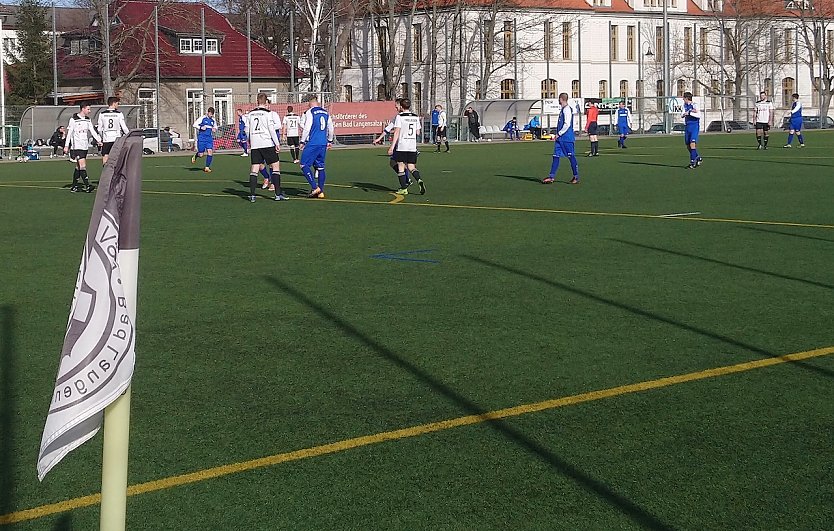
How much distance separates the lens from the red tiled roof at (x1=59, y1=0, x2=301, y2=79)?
69438mm

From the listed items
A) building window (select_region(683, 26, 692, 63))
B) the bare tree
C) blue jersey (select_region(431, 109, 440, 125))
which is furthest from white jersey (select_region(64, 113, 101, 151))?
building window (select_region(683, 26, 692, 63))

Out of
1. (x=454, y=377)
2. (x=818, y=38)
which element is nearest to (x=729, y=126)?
(x=818, y=38)

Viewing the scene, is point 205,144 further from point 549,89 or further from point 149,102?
point 549,89

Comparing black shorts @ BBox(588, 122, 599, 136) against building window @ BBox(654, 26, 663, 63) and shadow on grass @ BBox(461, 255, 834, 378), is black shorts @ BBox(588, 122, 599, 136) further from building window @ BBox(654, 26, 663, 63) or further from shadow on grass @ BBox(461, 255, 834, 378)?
building window @ BBox(654, 26, 663, 63)

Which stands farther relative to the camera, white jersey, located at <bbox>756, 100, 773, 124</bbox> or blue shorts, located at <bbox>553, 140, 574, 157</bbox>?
white jersey, located at <bbox>756, 100, 773, 124</bbox>

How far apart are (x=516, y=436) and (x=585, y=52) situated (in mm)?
82610

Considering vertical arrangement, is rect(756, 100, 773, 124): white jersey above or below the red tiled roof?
below

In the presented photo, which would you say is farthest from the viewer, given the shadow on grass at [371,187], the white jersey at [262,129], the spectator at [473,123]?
the spectator at [473,123]

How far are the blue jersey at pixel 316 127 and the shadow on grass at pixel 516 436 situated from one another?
12.8 metres

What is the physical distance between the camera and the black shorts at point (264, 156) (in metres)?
Result: 22.7

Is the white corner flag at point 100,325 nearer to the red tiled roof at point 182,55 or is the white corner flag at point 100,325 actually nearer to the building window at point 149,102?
the building window at point 149,102

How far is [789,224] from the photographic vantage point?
671 inches

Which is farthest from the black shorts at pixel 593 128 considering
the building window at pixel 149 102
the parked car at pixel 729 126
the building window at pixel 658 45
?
the building window at pixel 658 45

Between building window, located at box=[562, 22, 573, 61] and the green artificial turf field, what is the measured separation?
6967cm
